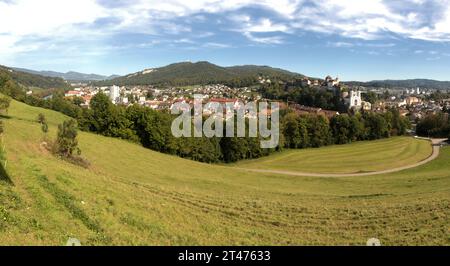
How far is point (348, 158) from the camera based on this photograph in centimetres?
7669

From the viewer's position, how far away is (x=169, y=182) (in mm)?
35594

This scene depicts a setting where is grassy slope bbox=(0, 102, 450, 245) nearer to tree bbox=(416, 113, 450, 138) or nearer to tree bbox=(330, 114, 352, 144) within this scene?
tree bbox=(330, 114, 352, 144)

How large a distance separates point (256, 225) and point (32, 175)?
10.5m

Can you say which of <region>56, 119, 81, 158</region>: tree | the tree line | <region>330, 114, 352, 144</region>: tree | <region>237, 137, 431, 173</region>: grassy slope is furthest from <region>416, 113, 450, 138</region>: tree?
<region>56, 119, 81, 158</region>: tree

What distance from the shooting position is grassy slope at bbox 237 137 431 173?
6625 cm

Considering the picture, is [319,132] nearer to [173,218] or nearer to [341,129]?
[341,129]

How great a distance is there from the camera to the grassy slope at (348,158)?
66250 mm
